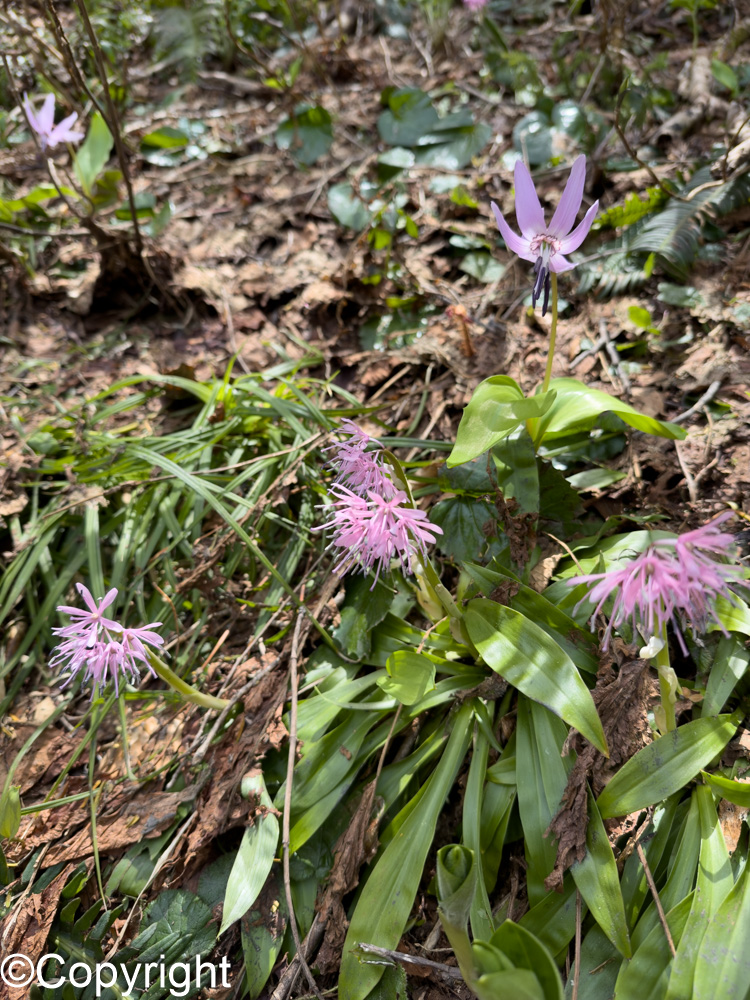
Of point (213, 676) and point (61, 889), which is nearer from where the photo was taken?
point (61, 889)

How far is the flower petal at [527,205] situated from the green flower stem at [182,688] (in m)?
1.17

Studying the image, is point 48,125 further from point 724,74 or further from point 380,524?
point 724,74

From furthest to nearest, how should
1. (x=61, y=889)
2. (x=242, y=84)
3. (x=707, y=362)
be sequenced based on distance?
(x=242, y=84)
(x=707, y=362)
(x=61, y=889)

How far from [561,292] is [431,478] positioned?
3.65ft

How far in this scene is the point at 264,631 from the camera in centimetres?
181

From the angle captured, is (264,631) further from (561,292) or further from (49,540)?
(561,292)

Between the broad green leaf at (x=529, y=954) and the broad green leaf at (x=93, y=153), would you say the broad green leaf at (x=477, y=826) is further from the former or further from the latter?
the broad green leaf at (x=93, y=153)

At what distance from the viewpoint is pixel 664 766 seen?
1188mm

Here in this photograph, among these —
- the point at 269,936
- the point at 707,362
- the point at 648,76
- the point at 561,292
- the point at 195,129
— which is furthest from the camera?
the point at 195,129

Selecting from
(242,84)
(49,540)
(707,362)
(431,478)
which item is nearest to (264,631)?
(431,478)

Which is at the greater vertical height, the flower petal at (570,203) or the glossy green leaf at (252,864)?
the flower petal at (570,203)

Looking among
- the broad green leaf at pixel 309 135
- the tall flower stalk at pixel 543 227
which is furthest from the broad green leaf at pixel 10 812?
the broad green leaf at pixel 309 135

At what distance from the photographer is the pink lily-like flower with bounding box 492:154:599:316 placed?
1.25 metres

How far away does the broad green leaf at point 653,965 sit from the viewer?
1.05m
